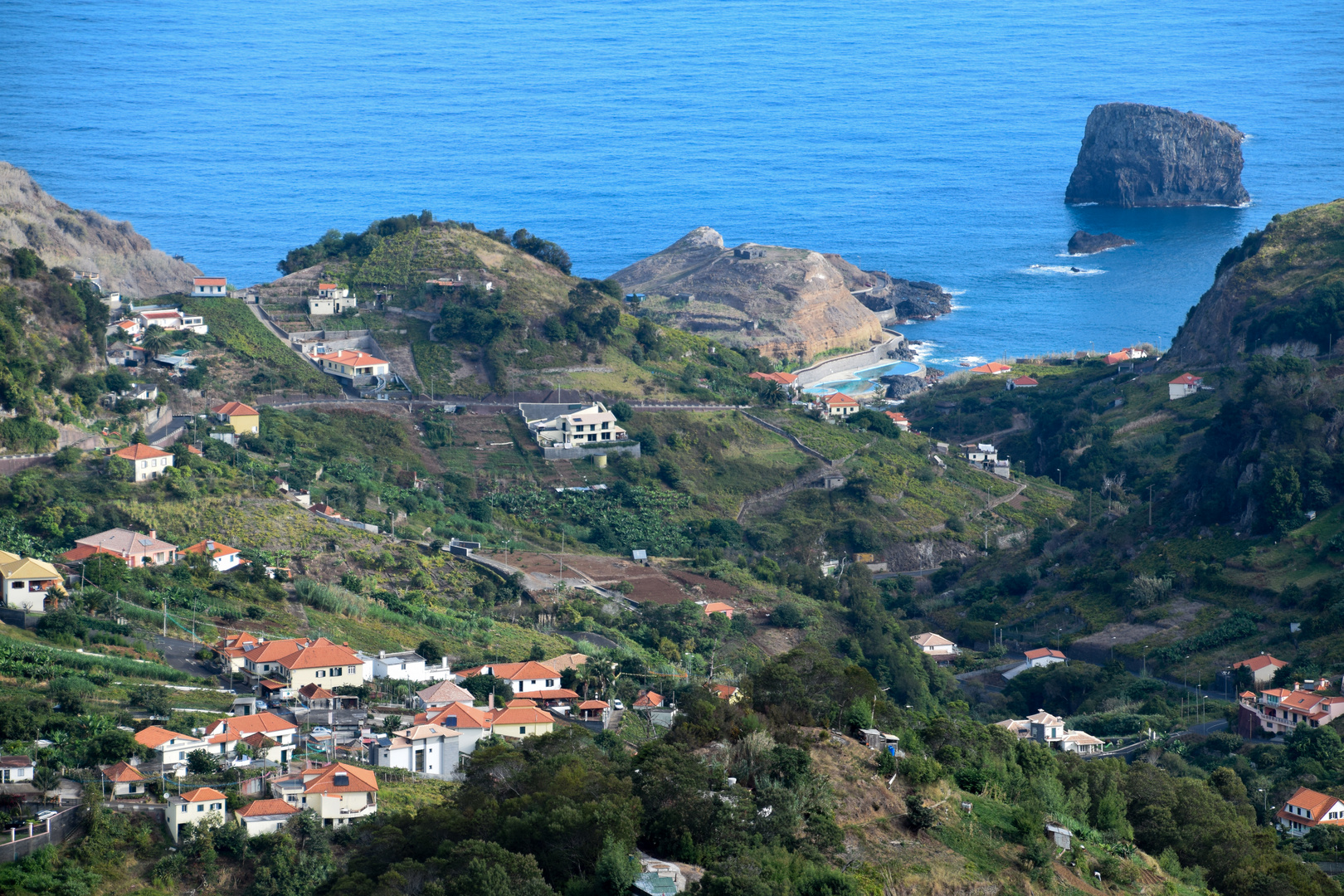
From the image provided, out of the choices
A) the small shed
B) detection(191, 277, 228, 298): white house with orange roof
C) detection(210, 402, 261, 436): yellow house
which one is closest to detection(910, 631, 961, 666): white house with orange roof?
detection(210, 402, 261, 436): yellow house

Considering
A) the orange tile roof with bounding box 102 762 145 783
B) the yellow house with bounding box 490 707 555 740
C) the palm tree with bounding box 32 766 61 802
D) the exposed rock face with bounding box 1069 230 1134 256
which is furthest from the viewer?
the exposed rock face with bounding box 1069 230 1134 256

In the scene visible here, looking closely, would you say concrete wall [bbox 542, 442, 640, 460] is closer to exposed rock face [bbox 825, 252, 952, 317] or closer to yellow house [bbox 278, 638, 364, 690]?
yellow house [bbox 278, 638, 364, 690]

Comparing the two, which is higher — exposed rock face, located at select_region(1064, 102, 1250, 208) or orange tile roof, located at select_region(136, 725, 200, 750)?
exposed rock face, located at select_region(1064, 102, 1250, 208)

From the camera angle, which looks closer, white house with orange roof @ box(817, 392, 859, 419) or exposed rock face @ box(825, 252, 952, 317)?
white house with orange roof @ box(817, 392, 859, 419)

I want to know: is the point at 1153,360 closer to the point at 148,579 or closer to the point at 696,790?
the point at 148,579

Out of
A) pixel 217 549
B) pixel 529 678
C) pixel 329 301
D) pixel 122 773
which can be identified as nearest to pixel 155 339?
pixel 329 301

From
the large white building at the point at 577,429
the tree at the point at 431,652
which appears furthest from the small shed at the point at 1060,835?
the large white building at the point at 577,429

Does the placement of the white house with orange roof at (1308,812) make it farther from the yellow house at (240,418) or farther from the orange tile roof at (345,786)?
the yellow house at (240,418)
